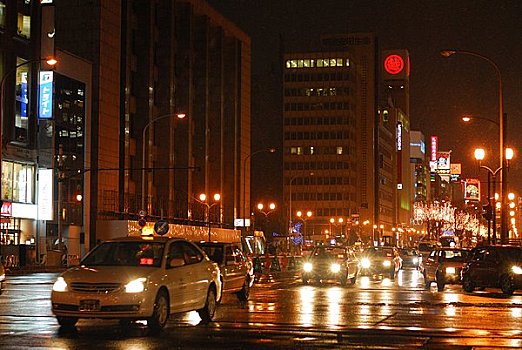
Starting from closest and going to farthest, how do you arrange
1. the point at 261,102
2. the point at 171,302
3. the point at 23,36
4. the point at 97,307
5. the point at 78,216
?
1. the point at 97,307
2. the point at 171,302
3. the point at 23,36
4. the point at 78,216
5. the point at 261,102

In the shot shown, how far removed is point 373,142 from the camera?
608 ft

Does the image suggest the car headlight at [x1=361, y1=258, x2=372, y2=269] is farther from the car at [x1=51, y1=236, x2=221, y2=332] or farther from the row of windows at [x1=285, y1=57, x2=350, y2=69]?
the row of windows at [x1=285, y1=57, x2=350, y2=69]

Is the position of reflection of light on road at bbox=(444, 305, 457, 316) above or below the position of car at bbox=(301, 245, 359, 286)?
below

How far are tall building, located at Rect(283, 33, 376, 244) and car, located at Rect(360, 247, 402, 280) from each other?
365ft

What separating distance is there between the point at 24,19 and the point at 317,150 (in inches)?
4270

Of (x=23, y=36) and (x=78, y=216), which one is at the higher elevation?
(x=23, y=36)

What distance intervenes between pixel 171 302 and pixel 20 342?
336 cm

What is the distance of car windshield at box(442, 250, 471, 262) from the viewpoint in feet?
115

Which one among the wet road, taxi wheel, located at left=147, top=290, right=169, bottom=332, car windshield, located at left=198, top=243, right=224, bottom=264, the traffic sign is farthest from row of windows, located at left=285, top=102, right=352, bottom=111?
taxi wheel, located at left=147, top=290, right=169, bottom=332

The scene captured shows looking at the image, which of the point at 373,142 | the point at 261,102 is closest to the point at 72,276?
the point at 261,102

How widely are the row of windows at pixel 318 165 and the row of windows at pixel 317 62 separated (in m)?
18.3

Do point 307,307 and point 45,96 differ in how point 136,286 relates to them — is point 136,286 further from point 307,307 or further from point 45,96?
point 45,96

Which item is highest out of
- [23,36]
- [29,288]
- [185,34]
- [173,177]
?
[185,34]

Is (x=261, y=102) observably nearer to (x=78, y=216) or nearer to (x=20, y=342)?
(x=78, y=216)
